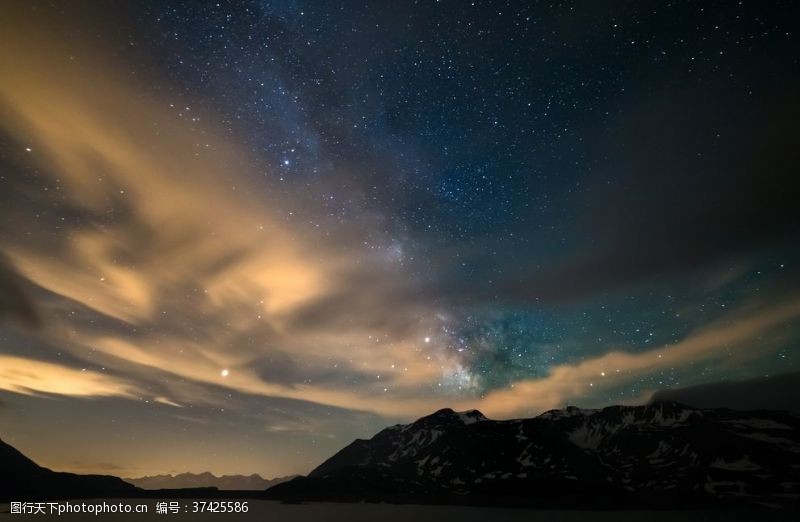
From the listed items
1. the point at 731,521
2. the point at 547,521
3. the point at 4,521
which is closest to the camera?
the point at 4,521

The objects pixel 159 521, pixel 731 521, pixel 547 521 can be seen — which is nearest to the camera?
pixel 159 521

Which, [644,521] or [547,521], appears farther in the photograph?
[644,521]

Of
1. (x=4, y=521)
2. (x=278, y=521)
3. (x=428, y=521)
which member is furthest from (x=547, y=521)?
(x=4, y=521)

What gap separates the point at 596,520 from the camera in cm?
19225

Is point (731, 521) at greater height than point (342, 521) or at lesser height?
lesser

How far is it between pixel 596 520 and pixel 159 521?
630 ft

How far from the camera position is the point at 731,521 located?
188000mm

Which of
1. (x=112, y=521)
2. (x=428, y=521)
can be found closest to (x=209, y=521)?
(x=112, y=521)

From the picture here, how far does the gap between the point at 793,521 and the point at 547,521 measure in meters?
106

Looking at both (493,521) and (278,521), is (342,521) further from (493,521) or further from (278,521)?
(493,521)

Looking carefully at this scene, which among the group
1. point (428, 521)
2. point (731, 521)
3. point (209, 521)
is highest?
point (209, 521)

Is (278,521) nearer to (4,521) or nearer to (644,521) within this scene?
(4,521)

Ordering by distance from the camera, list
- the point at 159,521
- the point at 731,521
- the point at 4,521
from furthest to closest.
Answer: the point at 731,521
the point at 159,521
the point at 4,521

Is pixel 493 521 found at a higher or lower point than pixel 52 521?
lower
